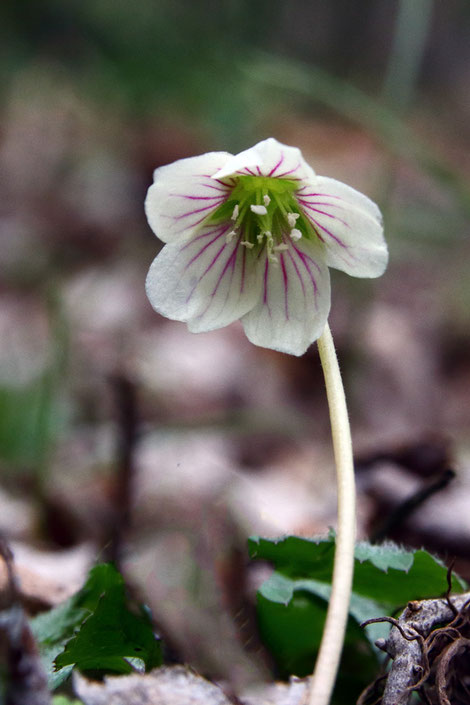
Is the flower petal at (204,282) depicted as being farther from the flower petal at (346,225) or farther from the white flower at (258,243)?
the flower petal at (346,225)

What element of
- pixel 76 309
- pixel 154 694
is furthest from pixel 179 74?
pixel 154 694

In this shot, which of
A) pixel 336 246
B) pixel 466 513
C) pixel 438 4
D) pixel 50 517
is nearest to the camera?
pixel 336 246

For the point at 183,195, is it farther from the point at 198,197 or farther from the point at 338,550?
the point at 338,550

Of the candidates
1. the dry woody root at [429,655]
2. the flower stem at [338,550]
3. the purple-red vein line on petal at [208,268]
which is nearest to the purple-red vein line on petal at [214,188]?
the purple-red vein line on petal at [208,268]

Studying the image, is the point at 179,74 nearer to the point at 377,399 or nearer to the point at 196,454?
the point at 377,399

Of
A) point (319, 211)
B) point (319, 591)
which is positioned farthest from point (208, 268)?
point (319, 591)

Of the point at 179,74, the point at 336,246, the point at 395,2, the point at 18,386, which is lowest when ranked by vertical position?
the point at 18,386
